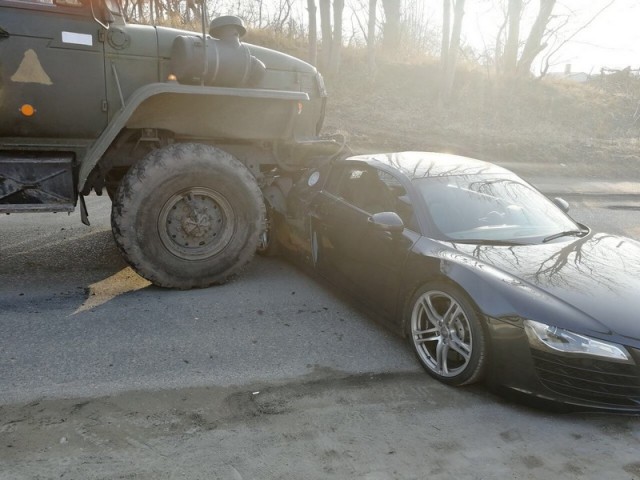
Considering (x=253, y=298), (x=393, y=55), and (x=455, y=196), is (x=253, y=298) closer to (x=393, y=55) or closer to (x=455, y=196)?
(x=455, y=196)

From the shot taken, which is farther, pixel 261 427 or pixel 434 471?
pixel 261 427

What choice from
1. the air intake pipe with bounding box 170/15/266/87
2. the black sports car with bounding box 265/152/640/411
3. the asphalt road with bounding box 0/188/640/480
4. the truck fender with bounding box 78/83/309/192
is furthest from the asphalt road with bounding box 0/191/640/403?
the air intake pipe with bounding box 170/15/266/87

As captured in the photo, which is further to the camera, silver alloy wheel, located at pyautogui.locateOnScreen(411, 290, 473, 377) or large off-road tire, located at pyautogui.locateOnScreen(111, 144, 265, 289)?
large off-road tire, located at pyautogui.locateOnScreen(111, 144, 265, 289)

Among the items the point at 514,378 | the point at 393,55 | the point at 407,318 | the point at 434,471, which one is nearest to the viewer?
the point at 434,471

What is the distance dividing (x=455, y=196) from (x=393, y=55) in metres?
21.2

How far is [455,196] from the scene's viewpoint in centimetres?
461

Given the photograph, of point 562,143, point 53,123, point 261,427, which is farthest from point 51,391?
point 562,143

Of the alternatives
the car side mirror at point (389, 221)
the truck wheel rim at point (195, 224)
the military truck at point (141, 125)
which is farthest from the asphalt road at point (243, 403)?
the car side mirror at point (389, 221)

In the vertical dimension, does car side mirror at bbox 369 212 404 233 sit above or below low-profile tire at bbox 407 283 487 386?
above

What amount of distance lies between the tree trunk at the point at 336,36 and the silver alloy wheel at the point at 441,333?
1742 cm

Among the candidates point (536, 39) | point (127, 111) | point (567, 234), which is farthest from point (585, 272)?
point (536, 39)

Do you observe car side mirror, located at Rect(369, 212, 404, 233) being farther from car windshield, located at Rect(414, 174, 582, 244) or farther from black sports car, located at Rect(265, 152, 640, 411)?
car windshield, located at Rect(414, 174, 582, 244)

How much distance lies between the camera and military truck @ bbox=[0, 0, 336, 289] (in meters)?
4.86

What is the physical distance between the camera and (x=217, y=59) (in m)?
5.09
